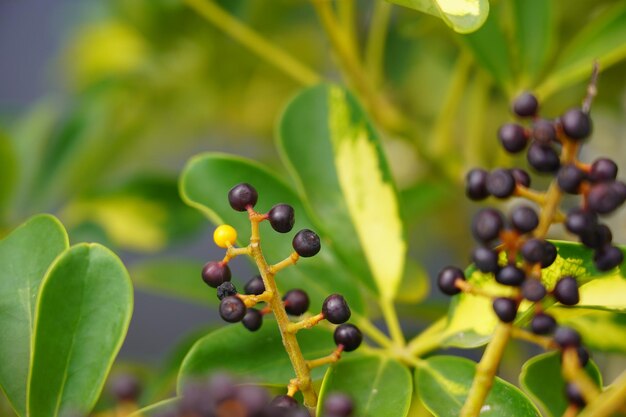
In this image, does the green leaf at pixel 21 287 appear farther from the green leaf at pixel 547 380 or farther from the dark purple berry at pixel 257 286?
the green leaf at pixel 547 380

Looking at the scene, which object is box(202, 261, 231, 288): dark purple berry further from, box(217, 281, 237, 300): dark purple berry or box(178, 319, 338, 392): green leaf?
box(178, 319, 338, 392): green leaf

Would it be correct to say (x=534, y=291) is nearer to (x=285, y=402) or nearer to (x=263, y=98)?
(x=285, y=402)

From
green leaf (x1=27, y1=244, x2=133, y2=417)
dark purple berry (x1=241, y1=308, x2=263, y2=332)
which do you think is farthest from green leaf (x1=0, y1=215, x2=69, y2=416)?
dark purple berry (x1=241, y1=308, x2=263, y2=332)

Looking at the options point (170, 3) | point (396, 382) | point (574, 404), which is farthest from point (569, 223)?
point (170, 3)

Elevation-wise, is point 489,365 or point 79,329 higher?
point 489,365

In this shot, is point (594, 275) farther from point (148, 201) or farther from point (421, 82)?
point (421, 82)

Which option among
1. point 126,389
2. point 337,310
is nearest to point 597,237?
point 337,310

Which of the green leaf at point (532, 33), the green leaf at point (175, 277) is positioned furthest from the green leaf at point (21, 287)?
the green leaf at point (532, 33)
